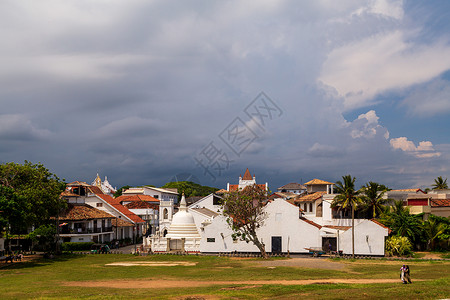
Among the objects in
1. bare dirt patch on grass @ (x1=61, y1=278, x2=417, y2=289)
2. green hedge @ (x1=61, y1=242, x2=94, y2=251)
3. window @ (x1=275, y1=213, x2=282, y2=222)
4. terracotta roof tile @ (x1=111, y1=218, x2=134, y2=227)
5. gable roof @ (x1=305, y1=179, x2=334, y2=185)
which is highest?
gable roof @ (x1=305, y1=179, x2=334, y2=185)

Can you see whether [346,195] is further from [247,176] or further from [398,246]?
[247,176]

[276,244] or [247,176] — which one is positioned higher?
[247,176]

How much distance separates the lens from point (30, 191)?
5803 centimetres

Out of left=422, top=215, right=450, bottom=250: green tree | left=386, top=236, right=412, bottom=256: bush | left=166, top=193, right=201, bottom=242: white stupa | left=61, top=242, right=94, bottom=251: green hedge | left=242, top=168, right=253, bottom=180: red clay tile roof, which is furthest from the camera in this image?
left=242, top=168, right=253, bottom=180: red clay tile roof

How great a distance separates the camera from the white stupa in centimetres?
7044

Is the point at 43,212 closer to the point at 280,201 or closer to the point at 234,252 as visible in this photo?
the point at 234,252

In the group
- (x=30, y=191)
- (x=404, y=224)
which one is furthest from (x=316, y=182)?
(x=30, y=191)

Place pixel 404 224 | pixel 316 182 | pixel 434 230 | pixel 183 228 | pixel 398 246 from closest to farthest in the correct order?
1. pixel 398 246
2. pixel 404 224
3. pixel 434 230
4. pixel 183 228
5. pixel 316 182

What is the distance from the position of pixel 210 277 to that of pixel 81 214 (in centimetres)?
4101

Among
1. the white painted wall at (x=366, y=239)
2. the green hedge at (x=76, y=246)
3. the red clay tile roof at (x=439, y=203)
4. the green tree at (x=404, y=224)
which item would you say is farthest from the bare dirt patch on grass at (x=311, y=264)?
the green hedge at (x=76, y=246)

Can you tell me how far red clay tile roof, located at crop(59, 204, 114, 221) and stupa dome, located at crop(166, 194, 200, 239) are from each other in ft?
45.3

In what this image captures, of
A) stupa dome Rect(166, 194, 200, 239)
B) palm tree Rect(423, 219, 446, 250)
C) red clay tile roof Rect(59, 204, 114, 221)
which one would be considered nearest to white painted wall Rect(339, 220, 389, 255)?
palm tree Rect(423, 219, 446, 250)

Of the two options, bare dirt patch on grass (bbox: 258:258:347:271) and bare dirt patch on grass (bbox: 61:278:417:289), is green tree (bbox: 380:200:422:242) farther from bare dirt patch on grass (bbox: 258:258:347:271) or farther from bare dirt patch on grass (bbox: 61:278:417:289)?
bare dirt patch on grass (bbox: 61:278:417:289)

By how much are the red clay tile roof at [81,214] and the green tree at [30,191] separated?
7.07 metres
